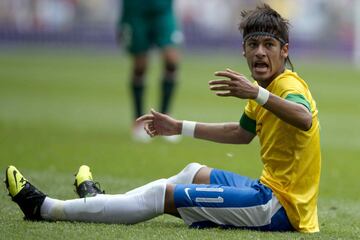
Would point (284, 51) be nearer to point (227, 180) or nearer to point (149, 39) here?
point (227, 180)

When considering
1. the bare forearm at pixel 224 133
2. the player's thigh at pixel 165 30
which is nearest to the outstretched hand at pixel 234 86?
the bare forearm at pixel 224 133

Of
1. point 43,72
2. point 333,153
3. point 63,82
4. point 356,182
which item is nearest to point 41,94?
point 63,82

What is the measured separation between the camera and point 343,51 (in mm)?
34281

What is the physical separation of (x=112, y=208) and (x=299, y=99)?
4.36 ft

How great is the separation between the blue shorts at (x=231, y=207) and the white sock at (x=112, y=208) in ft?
0.45

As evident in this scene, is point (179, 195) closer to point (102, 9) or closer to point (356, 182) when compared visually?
point (356, 182)

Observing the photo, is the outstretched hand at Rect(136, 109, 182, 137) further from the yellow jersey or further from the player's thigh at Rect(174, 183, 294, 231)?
the yellow jersey

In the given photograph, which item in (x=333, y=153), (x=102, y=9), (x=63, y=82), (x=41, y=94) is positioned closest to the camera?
(x=333, y=153)

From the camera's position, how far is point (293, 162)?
632 cm

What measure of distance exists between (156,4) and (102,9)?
19.5 meters

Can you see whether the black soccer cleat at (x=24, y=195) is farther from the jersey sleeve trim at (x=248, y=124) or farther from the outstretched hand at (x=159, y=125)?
the jersey sleeve trim at (x=248, y=124)

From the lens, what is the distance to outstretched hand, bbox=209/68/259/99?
5.89 metres

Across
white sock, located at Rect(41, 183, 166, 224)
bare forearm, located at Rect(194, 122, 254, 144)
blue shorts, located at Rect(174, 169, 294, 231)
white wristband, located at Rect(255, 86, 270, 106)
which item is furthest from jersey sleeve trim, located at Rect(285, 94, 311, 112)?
white sock, located at Rect(41, 183, 166, 224)

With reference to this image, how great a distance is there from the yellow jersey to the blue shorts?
0.23ft
